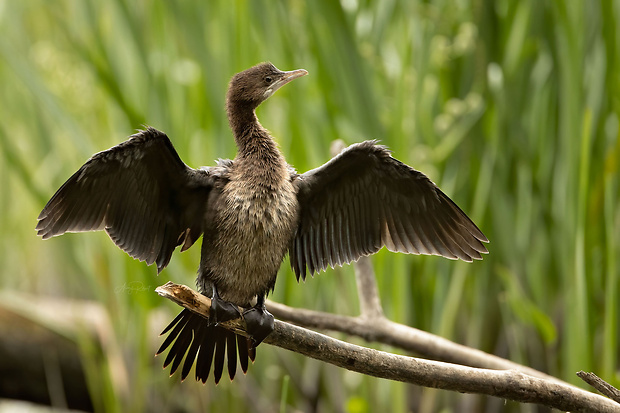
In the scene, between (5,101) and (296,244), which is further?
(5,101)

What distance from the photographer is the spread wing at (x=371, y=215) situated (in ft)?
6.43

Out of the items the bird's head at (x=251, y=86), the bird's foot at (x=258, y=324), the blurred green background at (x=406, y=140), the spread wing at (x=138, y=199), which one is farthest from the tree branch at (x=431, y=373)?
the blurred green background at (x=406, y=140)

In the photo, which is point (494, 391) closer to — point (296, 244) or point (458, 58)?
point (296, 244)

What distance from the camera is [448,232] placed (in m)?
2.00

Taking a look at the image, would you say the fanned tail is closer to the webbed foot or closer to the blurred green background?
the webbed foot

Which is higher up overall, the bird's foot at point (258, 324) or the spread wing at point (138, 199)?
the spread wing at point (138, 199)

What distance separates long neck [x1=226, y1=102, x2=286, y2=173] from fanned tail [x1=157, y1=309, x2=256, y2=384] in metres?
0.42

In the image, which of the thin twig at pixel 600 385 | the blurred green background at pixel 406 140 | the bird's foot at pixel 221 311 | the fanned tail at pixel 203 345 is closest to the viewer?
the thin twig at pixel 600 385

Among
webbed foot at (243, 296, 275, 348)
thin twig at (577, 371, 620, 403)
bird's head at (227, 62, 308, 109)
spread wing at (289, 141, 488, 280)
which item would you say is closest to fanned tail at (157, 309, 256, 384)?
webbed foot at (243, 296, 275, 348)

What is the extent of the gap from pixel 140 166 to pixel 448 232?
0.81m

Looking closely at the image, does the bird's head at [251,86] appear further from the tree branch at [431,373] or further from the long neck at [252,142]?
the tree branch at [431,373]

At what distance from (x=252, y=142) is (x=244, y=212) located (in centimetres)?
24

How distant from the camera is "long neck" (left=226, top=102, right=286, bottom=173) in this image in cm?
198

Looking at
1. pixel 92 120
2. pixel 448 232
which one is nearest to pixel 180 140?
pixel 92 120
